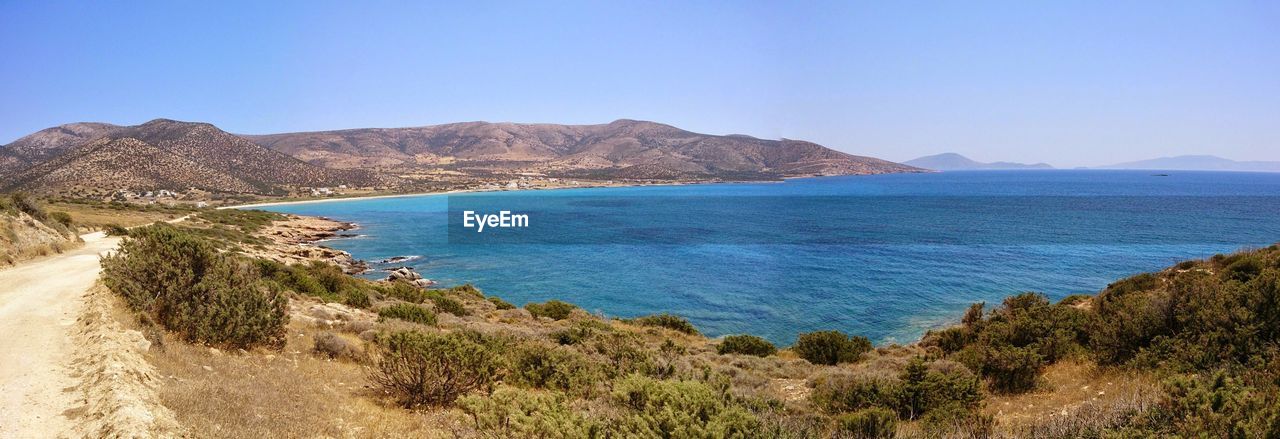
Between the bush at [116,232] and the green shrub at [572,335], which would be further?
the bush at [116,232]

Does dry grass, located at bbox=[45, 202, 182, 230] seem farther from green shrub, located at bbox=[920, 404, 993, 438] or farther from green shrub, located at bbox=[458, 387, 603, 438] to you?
green shrub, located at bbox=[920, 404, 993, 438]

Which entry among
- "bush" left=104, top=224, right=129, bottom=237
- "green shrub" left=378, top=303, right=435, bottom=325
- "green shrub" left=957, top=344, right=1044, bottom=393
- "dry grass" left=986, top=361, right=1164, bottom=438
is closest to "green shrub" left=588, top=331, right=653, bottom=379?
"dry grass" left=986, top=361, right=1164, bottom=438

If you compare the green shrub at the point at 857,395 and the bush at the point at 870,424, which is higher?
the bush at the point at 870,424

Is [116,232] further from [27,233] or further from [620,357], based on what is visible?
[620,357]

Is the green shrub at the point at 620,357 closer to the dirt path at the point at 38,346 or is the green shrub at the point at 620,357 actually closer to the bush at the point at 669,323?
the dirt path at the point at 38,346

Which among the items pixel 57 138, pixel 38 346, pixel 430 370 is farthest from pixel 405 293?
pixel 57 138

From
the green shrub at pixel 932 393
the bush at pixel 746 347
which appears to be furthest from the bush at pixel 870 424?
the bush at pixel 746 347
